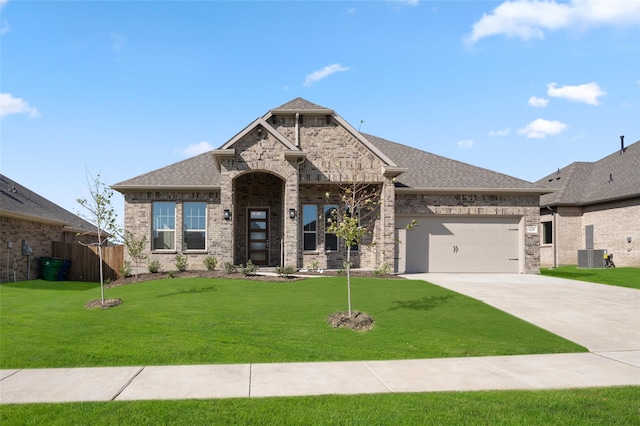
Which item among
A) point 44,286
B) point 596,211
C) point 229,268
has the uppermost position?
point 596,211

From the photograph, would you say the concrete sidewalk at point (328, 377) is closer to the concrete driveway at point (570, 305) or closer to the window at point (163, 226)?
the concrete driveway at point (570, 305)

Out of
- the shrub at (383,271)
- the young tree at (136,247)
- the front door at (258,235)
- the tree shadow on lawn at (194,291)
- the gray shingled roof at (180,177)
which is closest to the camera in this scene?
the tree shadow on lawn at (194,291)

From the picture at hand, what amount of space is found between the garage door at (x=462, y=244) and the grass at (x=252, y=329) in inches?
230

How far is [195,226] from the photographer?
19.2 m

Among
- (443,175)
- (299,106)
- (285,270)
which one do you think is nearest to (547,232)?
(443,175)

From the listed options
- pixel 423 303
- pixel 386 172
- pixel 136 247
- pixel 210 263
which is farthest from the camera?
pixel 136 247

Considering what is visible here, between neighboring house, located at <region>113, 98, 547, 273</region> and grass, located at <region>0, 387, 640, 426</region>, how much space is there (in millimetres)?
12757

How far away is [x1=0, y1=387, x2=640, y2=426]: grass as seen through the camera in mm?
4551

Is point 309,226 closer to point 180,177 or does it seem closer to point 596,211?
point 180,177

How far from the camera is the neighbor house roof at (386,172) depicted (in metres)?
18.2

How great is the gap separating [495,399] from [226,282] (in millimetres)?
10736

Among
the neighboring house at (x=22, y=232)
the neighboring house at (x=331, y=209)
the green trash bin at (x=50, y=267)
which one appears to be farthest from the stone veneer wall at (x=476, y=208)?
the green trash bin at (x=50, y=267)

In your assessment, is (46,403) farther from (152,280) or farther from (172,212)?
(172,212)

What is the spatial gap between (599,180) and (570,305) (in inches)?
753
